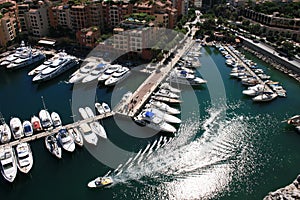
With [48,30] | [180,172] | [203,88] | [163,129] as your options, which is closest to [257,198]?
[180,172]

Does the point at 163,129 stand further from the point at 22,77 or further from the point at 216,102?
the point at 22,77

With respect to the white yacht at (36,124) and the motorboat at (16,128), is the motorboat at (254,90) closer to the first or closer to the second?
the white yacht at (36,124)

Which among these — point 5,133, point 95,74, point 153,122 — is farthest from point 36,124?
point 95,74

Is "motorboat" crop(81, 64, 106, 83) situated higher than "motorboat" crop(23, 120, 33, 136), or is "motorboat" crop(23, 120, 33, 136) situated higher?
"motorboat" crop(81, 64, 106, 83)

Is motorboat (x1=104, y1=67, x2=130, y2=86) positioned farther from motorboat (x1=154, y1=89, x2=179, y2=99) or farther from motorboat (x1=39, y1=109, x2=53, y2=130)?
motorboat (x1=39, y1=109, x2=53, y2=130)

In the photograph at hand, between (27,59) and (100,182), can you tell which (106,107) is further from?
(27,59)

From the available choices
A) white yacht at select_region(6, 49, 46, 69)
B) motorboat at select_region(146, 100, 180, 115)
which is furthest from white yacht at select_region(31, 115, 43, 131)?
white yacht at select_region(6, 49, 46, 69)
